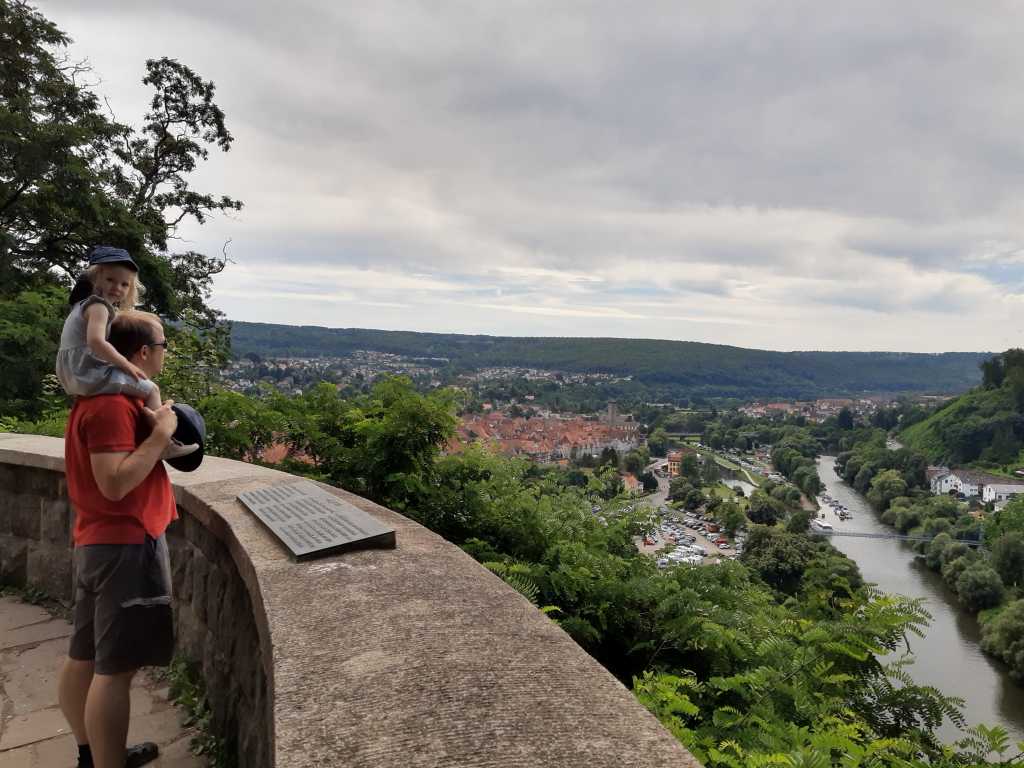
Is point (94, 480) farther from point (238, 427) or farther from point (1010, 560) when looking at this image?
point (1010, 560)

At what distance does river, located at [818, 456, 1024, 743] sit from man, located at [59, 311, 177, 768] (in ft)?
37.4

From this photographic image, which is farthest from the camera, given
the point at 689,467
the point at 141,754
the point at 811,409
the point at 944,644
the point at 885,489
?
the point at 811,409

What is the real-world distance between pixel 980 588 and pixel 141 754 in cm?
4823

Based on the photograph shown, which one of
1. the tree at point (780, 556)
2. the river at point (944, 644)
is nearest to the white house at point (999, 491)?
the river at point (944, 644)

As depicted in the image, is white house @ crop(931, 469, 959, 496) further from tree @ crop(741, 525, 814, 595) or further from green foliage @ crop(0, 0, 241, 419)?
green foliage @ crop(0, 0, 241, 419)

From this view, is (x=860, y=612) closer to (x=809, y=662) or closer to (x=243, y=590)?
(x=809, y=662)

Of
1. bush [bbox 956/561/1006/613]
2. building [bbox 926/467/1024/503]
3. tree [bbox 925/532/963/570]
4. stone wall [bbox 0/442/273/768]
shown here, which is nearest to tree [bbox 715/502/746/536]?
bush [bbox 956/561/1006/613]

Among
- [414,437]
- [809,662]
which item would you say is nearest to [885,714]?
[809,662]

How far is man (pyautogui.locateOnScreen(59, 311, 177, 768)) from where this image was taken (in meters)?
1.84

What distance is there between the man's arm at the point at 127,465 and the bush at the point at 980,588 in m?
48.0

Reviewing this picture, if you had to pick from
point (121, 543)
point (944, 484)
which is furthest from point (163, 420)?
point (944, 484)

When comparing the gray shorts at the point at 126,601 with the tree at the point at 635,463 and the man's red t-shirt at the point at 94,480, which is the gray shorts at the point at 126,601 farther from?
the tree at the point at 635,463

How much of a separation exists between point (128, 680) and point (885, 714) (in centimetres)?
333

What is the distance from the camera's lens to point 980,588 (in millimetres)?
38594
